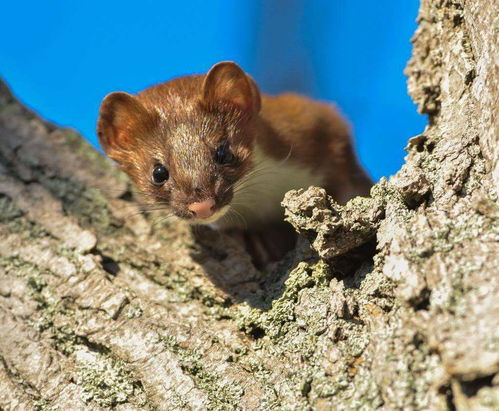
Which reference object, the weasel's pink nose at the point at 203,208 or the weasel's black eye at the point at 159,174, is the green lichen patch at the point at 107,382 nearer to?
the weasel's pink nose at the point at 203,208

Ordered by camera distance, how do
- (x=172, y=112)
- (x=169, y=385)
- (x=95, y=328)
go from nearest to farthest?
(x=169, y=385) → (x=95, y=328) → (x=172, y=112)

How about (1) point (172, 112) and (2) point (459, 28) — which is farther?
(1) point (172, 112)

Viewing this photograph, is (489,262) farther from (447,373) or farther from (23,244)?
(23,244)

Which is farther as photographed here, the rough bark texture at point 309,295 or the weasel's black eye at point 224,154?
the weasel's black eye at point 224,154

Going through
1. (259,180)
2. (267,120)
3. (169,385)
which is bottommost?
(169,385)

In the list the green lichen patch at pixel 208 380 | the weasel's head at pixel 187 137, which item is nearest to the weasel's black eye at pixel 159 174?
the weasel's head at pixel 187 137

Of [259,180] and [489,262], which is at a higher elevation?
[259,180]

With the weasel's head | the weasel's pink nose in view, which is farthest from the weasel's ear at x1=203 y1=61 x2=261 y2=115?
the weasel's pink nose

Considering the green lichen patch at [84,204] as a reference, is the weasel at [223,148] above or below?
above

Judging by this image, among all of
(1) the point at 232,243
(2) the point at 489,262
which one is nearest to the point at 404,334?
(2) the point at 489,262

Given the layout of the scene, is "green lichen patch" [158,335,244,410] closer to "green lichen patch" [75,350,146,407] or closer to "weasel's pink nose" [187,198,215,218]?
"green lichen patch" [75,350,146,407]
